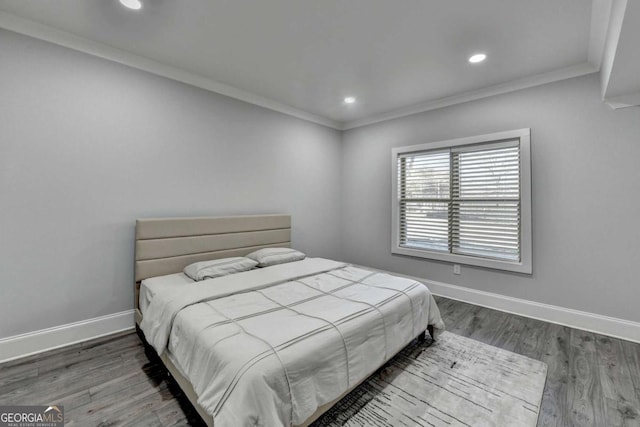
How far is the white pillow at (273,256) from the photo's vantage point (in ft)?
10.6

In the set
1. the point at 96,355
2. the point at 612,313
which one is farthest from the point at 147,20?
the point at 612,313

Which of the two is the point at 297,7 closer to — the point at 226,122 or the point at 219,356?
the point at 226,122

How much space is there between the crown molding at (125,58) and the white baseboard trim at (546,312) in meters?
3.50

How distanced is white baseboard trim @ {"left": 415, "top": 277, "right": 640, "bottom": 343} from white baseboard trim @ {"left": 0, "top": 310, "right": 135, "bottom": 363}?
148 inches

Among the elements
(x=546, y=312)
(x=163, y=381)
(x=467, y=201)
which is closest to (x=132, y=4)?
(x=163, y=381)

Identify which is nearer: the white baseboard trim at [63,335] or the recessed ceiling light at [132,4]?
the recessed ceiling light at [132,4]

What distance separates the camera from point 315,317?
72.8 inches

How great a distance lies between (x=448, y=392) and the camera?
76.4 inches

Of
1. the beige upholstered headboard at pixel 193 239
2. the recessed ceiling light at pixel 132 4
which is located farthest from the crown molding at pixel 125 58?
the beige upholstered headboard at pixel 193 239

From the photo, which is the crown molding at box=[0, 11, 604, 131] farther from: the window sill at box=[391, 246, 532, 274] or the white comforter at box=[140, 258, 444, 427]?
the white comforter at box=[140, 258, 444, 427]

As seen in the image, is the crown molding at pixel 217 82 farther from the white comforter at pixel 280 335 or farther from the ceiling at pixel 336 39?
the white comforter at pixel 280 335

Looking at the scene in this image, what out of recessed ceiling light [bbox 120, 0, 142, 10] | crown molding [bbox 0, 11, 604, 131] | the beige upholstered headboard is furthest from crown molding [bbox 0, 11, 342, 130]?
the beige upholstered headboard

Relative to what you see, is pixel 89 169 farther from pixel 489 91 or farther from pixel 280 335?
pixel 489 91

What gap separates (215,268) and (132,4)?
7.32ft
